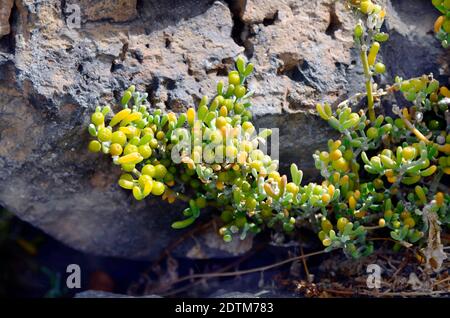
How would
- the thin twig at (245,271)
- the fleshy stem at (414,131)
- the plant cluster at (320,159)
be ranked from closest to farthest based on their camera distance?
the plant cluster at (320,159) → the fleshy stem at (414,131) → the thin twig at (245,271)

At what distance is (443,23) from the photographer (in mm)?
2395

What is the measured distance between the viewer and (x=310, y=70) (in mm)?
2512

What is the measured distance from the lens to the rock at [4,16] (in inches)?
91.7

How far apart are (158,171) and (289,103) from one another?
615 mm

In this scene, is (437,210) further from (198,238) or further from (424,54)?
(198,238)

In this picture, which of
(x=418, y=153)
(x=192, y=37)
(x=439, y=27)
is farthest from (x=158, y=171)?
(x=439, y=27)

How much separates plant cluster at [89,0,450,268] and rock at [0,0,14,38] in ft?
1.55

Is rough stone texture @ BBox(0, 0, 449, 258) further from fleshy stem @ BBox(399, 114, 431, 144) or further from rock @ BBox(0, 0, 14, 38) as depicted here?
fleshy stem @ BBox(399, 114, 431, 144)

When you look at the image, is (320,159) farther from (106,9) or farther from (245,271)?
(106,9)

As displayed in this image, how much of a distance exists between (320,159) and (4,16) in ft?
4.40

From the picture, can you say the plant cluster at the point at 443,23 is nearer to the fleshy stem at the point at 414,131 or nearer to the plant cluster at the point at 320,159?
the plant cluster at the point at 320,159

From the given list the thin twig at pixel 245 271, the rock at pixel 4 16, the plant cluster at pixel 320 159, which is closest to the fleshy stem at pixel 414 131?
the plant cluster at pixel 320 159

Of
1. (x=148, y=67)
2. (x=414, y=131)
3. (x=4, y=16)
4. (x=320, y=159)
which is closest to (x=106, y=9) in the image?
(x=148, y=67)

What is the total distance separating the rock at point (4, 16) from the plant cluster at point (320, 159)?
1.55 feet
